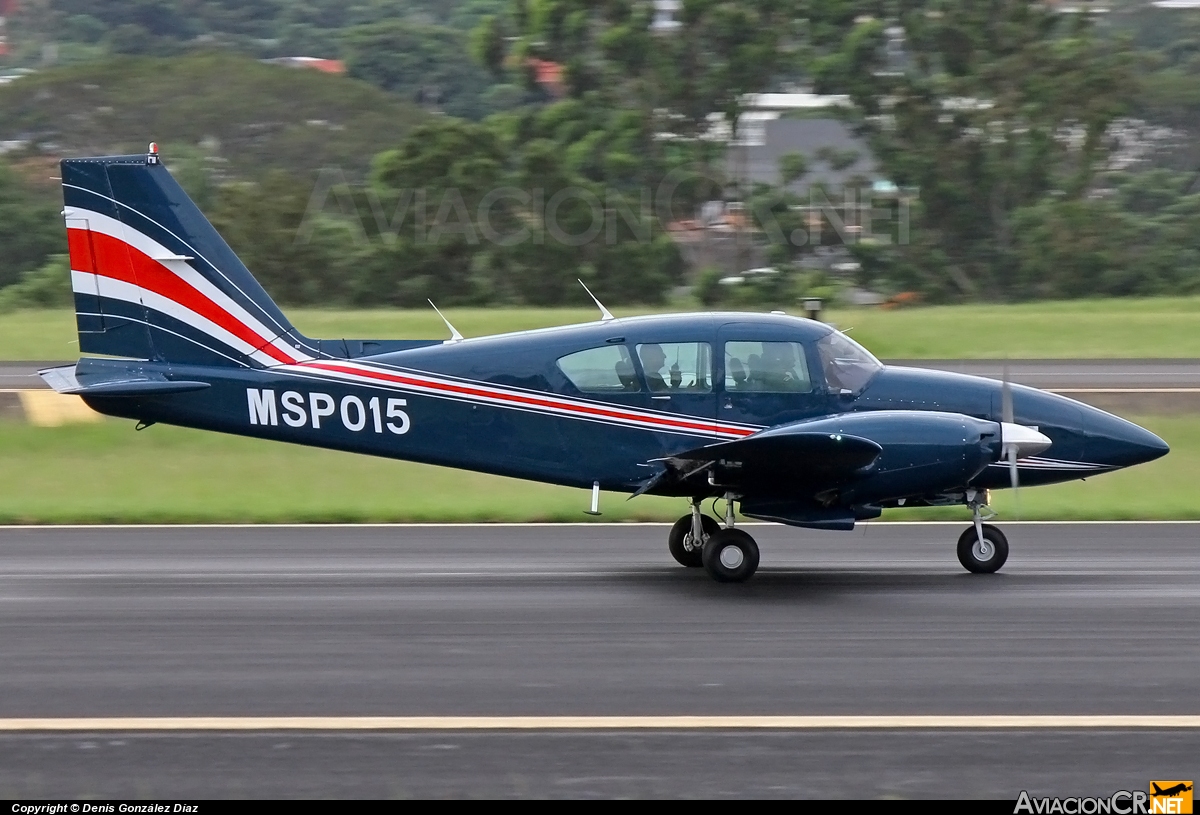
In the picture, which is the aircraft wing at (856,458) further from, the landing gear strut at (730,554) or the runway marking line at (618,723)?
the runway marking line at (618,723)

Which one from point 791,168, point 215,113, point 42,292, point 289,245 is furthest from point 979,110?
point 215,113

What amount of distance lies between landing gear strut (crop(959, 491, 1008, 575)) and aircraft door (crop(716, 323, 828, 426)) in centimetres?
157

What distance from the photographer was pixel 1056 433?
36.3ft

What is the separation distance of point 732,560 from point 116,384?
15.8 feet

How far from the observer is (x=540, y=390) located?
11.1 m

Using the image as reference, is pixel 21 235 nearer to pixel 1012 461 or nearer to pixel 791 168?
pixel 791 168

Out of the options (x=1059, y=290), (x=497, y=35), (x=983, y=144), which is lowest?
(x=1059, y=290)

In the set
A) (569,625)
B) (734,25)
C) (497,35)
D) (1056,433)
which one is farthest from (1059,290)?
(569,625)

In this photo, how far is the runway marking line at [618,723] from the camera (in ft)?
23.0

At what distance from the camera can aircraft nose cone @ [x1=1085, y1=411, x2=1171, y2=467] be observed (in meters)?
11.1

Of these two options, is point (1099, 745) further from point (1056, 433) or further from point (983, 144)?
point (983, 144)

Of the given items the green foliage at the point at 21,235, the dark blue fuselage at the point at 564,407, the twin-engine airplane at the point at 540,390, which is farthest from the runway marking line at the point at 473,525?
the green foliage at the point at 21,235

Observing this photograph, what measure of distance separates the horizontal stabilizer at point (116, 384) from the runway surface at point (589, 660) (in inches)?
56.6

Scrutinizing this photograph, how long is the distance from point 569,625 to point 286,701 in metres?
2.33
